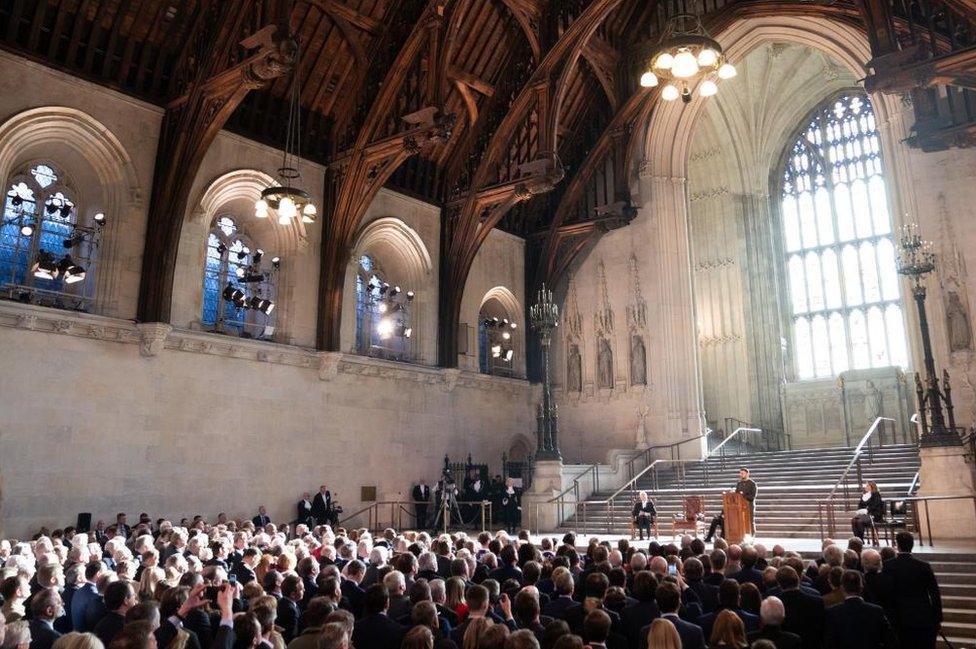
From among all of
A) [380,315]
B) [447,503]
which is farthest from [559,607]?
[380,315]

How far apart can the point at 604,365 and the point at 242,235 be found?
10.8m

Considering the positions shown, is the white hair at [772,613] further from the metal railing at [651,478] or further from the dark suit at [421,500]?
the dark suit at [421,500]

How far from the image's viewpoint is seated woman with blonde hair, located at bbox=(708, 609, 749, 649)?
386cm

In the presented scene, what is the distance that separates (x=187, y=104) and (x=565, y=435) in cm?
1377

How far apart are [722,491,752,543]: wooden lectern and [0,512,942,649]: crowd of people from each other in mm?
5399

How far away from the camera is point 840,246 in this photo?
25.1 m

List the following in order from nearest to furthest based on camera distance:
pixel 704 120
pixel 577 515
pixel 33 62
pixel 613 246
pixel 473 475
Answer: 1. pixel 33 62
2. pixel 577 515
3. pixel 473 475
4. pixel 613 246
5. pixel 704 120

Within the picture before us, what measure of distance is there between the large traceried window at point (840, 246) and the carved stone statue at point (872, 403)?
1083 mm

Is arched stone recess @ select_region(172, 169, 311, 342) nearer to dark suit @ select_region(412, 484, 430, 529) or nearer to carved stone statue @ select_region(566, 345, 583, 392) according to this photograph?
dark suit @ select_region(412, 484, 430, 529)

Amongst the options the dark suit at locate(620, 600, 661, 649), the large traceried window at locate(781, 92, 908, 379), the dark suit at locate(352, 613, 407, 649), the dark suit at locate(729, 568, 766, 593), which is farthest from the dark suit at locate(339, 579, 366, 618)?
the large traceried window at locate(781, 92, 908, 379)

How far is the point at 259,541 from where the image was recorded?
8.68 m

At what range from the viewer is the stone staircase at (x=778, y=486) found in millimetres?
13609

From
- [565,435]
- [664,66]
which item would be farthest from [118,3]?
[565,435]

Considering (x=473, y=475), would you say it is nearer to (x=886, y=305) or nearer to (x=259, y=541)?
(x=259, y=541)
